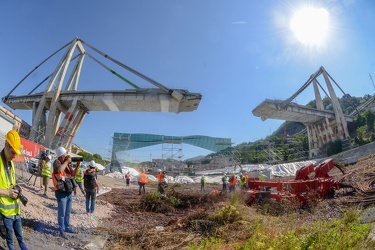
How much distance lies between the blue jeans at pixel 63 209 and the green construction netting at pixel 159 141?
35666mm

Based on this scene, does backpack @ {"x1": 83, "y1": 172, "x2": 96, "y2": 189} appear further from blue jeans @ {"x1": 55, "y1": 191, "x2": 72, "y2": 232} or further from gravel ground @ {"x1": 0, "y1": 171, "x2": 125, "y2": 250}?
blue jeans @ {"x1": 55, "y1": 191, "x2": 72, "y2": 232}

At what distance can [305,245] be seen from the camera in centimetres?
260

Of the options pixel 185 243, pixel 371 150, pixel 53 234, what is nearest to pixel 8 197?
pixel 53 234

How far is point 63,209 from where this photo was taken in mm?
4262

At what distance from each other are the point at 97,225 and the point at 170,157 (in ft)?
115

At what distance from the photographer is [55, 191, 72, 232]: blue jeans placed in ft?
13.7

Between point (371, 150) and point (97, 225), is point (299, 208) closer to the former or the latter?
point (97, 225)

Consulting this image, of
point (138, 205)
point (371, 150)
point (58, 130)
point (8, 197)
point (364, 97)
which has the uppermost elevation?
point (364, 97)

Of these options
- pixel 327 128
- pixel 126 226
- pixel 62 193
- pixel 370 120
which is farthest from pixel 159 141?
pixel 62 193

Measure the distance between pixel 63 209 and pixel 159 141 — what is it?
1506 inches

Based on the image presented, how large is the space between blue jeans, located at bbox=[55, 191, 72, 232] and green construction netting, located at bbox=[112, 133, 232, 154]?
3567cm

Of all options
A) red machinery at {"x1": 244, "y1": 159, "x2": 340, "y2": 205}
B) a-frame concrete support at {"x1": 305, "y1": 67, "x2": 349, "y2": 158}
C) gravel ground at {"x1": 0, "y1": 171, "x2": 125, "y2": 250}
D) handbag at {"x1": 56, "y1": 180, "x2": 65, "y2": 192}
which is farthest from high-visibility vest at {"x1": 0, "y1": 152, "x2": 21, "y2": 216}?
a-frame concrete support at {"x1": 305, "y1": 67, "x2": 349, "y2": 158}

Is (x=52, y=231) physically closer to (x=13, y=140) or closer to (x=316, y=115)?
(x=13, y=140)

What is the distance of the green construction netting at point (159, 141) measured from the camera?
134 ft
